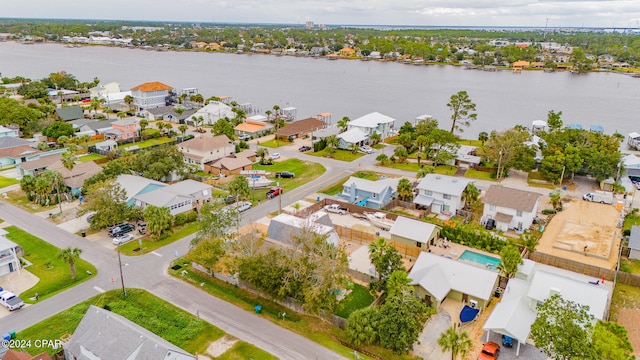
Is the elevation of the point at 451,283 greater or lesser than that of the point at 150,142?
greater

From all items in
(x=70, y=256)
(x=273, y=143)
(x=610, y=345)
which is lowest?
(x=273, y=143)

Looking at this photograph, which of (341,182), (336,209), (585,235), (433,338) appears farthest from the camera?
(341,182)

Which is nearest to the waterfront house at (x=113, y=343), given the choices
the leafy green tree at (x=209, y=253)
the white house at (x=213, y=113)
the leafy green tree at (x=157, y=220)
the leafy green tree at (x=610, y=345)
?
the leafy green tree at (x=209, y=253)

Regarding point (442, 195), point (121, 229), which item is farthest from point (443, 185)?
point (121, 229)

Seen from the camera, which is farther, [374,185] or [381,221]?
[374,185]

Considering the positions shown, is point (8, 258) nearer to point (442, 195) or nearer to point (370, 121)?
point (442, 195)

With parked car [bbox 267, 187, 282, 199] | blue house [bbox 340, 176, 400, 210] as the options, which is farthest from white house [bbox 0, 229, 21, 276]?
blue house [bbox 340, 176, 400, 210]
